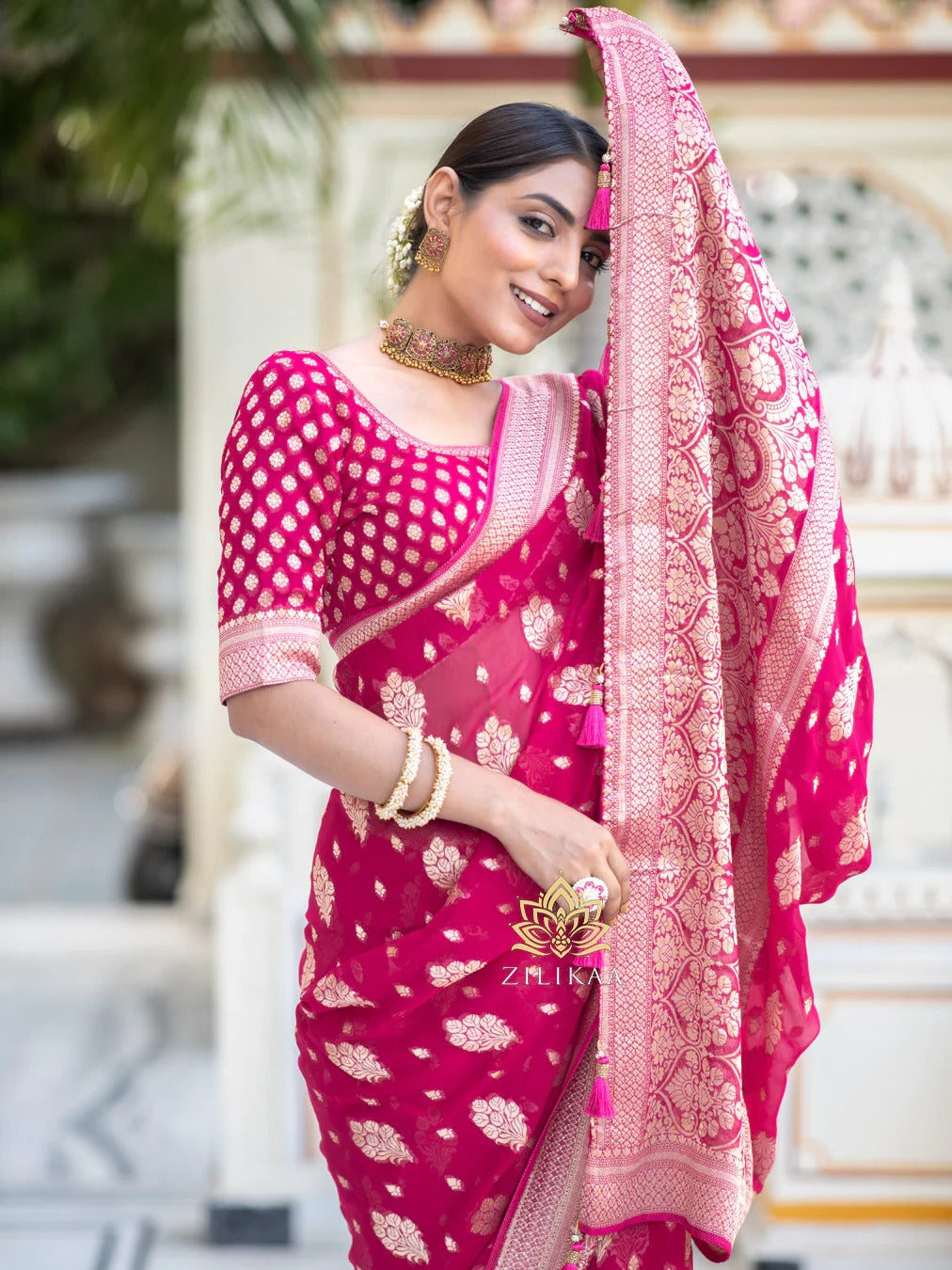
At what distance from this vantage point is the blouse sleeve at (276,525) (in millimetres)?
971

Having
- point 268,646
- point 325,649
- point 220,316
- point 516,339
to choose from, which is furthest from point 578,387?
point 220,316

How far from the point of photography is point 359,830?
1099 mm

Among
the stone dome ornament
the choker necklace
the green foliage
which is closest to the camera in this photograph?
the choker necklace

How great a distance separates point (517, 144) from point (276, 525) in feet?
1.01

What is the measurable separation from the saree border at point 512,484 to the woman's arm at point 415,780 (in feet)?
0.27

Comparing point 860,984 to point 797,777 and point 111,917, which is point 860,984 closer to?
point 797,777

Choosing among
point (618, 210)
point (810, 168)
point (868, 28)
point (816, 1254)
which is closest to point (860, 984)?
point (816, 1254)

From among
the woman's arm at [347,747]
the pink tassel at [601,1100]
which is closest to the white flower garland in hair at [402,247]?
the woman's arm at [347,747]

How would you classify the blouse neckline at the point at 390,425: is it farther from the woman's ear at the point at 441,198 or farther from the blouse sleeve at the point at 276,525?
the woman's ear at the point at 441,198

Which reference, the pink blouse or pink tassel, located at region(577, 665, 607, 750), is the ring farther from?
the pink blouse

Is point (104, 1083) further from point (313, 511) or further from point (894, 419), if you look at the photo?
point (313, 511)

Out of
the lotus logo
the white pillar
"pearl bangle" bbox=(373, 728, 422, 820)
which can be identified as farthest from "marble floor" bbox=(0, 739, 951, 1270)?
"pearl bangle" bbox=(373, 728, 422, 820)

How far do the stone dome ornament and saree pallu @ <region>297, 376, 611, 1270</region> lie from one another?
97 centimetres

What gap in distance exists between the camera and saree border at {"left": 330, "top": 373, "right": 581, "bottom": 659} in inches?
40.5
